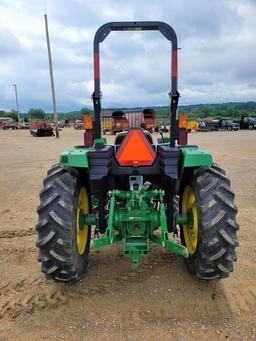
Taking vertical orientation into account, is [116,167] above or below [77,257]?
above

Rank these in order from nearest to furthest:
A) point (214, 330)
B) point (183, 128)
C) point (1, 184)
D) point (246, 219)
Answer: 1. point (214, 330)
2. point (183, 128)
3. point (246, 219)
4. point (1, 184)

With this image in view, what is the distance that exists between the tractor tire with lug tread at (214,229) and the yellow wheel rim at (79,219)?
1.26 meters

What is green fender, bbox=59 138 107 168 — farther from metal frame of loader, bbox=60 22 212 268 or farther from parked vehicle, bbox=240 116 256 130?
parked vehicle, bbox=240 116 256 130

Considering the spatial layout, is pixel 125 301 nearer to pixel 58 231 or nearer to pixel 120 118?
pixel 58 231

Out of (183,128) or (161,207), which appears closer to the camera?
(161,207)

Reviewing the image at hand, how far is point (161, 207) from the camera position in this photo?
11.0 ft

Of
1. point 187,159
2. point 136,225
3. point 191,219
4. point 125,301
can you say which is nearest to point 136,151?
point 187,159

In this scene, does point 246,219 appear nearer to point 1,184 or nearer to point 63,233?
point 63,233

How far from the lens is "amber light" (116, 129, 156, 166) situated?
3.45 m

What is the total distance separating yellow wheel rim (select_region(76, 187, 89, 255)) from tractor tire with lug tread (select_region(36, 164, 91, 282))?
0.31 meters

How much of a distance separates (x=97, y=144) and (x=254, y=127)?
43304 mm

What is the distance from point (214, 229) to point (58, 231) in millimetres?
1456

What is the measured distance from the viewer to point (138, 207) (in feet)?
11.1

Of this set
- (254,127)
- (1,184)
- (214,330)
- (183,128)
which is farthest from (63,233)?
(254,127)
